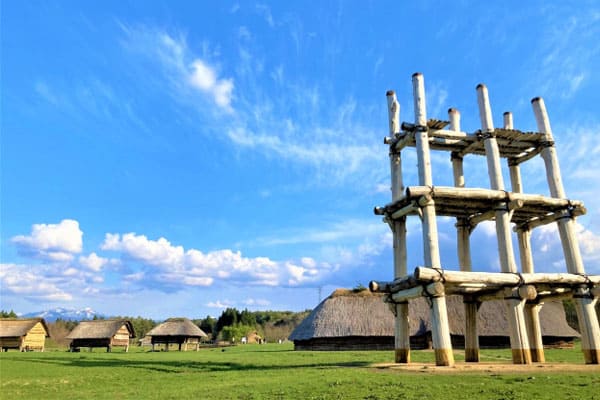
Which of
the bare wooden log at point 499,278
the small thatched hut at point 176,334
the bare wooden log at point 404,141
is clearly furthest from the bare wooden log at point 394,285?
the small thatched hut at point 176,334

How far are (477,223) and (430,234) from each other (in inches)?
234

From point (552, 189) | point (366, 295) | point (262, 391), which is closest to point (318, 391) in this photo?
point (262, 391)

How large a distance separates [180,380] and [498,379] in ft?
35.5

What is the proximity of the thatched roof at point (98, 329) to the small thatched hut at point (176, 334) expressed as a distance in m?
3.93

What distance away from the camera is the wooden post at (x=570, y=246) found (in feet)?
68.6

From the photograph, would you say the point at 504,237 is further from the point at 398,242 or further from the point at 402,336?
the point at 402,336

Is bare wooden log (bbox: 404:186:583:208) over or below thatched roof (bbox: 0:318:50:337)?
over

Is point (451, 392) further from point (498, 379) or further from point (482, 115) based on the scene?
point (482, 115)

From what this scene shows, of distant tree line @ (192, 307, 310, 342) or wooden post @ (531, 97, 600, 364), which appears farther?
distant tree line @ (192, 307, 310, 342)

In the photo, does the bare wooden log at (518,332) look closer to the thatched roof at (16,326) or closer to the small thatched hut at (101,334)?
the small thatched hut at (101,334)

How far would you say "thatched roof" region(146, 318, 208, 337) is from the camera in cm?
6065

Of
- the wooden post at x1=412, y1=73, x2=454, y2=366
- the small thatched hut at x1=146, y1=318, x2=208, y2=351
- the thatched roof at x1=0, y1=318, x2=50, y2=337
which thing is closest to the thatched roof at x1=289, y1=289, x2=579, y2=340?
the small thatched hut at x1=146, y1=318, x2=208, y2=351

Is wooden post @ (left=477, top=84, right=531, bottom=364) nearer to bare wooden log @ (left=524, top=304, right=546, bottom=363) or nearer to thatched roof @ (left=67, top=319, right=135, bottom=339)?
bare wooden log @ (left=524, top=304, right=546, bottom=363)

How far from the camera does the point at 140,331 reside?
118 meters
